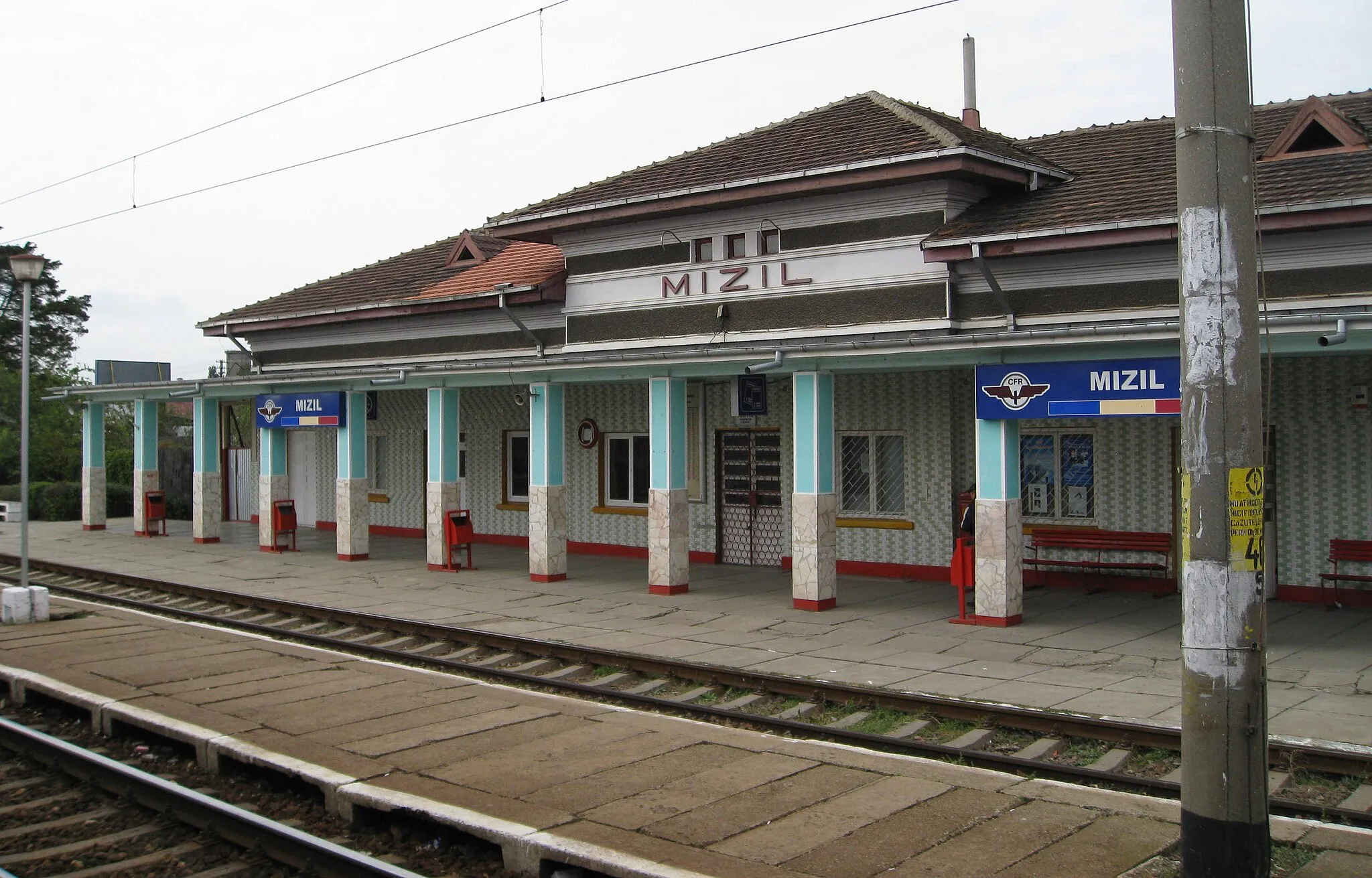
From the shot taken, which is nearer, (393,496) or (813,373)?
(813,373)

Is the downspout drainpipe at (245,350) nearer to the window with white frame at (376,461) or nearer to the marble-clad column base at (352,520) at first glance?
the window with white frame at (376,461)

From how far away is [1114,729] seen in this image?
8.09m

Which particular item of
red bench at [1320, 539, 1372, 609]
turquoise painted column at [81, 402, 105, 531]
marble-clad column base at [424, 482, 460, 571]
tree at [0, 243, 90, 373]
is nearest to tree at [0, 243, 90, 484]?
tree at [0, 243, 90, 373]

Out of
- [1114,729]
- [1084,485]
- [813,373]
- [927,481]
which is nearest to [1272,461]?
[1084,485]

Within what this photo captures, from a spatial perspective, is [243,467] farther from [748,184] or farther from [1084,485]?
[1084,485]

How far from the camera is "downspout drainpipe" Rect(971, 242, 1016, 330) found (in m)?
14.5

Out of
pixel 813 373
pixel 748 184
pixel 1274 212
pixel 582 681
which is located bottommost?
pixel 582 681

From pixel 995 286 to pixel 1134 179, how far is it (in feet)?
8.06

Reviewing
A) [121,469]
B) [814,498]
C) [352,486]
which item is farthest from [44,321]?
[814,498]

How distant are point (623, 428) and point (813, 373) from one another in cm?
673

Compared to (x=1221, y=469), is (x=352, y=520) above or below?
below

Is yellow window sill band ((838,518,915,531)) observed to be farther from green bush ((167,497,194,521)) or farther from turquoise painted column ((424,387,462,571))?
green bush ((167,497,194,521))

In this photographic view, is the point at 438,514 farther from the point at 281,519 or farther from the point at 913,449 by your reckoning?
the point at 913,449

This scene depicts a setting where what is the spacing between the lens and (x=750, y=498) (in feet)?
61.3
